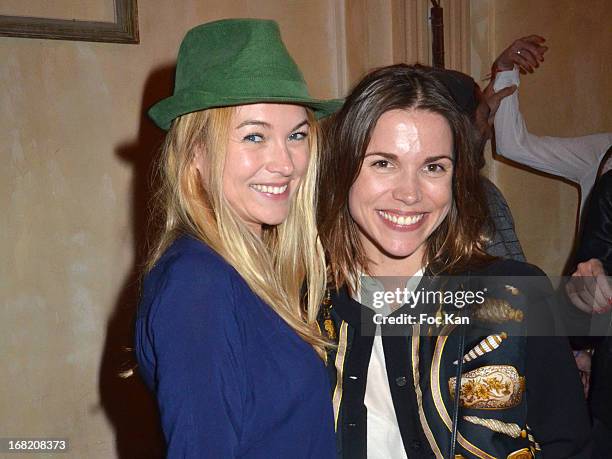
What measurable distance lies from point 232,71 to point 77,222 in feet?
3.83

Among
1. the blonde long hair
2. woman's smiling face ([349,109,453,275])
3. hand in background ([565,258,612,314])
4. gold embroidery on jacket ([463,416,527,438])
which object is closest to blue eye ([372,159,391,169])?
woman's smiling face ([349,109,453,275])

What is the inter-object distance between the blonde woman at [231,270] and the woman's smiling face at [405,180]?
0.12 m

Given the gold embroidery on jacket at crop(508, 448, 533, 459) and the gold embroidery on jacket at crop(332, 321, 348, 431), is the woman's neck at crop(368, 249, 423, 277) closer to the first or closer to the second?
the gold embroidery on jacket at crop(332, 321, 348, 431)

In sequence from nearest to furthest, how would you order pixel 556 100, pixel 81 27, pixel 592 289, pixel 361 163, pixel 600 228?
1. pixel 361 163
2. pixel 592 289
3. pixel 600 228
4. pixel 81 27
5. pixel 556 100

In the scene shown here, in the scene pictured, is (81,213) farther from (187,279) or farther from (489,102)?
(489,102)

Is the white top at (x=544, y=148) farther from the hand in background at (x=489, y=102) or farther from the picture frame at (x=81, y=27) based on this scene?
the picture frame at (x=81, y=27)

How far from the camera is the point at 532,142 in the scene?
8.55 feet

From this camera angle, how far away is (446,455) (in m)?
1.16

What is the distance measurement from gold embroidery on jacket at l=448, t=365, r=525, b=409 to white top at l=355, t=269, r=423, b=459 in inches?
4.4

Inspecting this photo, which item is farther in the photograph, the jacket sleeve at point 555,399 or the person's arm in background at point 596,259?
the person's arm in background at point 596,259

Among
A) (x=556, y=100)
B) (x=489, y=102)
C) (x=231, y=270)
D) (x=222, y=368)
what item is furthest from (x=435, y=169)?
(x=556, y=100)

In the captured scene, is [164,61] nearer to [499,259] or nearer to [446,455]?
[499,259]

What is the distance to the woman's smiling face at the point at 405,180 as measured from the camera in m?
1.25

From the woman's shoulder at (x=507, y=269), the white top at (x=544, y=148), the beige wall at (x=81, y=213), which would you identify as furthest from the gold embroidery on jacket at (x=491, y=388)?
the white top at (x=544, y=148)
